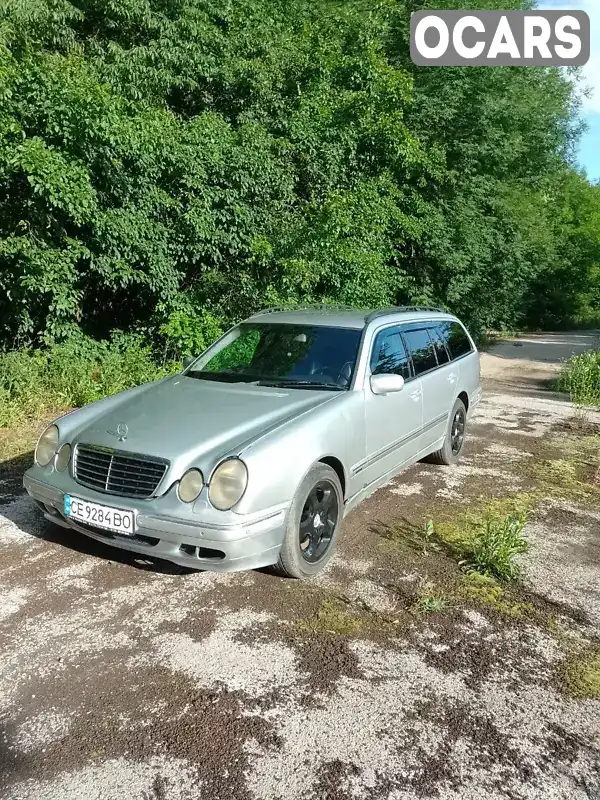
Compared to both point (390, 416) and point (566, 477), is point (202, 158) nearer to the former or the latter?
point (390, 416)

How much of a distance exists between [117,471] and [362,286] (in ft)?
22.8

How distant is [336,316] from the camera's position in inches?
198

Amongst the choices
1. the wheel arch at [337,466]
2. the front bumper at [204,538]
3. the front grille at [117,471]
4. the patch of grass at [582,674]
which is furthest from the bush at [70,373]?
the patch of grass at [582,674]

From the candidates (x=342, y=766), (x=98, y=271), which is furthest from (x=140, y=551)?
(x=98, y=271)

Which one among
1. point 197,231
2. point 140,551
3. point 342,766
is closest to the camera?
point 342,766

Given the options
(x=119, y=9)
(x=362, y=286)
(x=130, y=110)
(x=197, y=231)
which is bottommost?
(x=362, y=286)

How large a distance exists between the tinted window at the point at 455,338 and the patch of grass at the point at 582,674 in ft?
11.7

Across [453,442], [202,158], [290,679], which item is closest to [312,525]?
[290,679]

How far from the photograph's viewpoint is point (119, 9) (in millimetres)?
9875

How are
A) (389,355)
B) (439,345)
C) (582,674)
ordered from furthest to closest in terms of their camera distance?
1. (439,345)
2. (389,355)
3. (582,674)

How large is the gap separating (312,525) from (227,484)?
733 millimetres

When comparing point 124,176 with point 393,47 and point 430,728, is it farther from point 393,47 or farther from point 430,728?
point 393,47

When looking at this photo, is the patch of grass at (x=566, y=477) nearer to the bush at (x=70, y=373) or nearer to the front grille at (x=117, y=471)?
the front grille at (x=117, y=471)

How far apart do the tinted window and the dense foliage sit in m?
2.79
